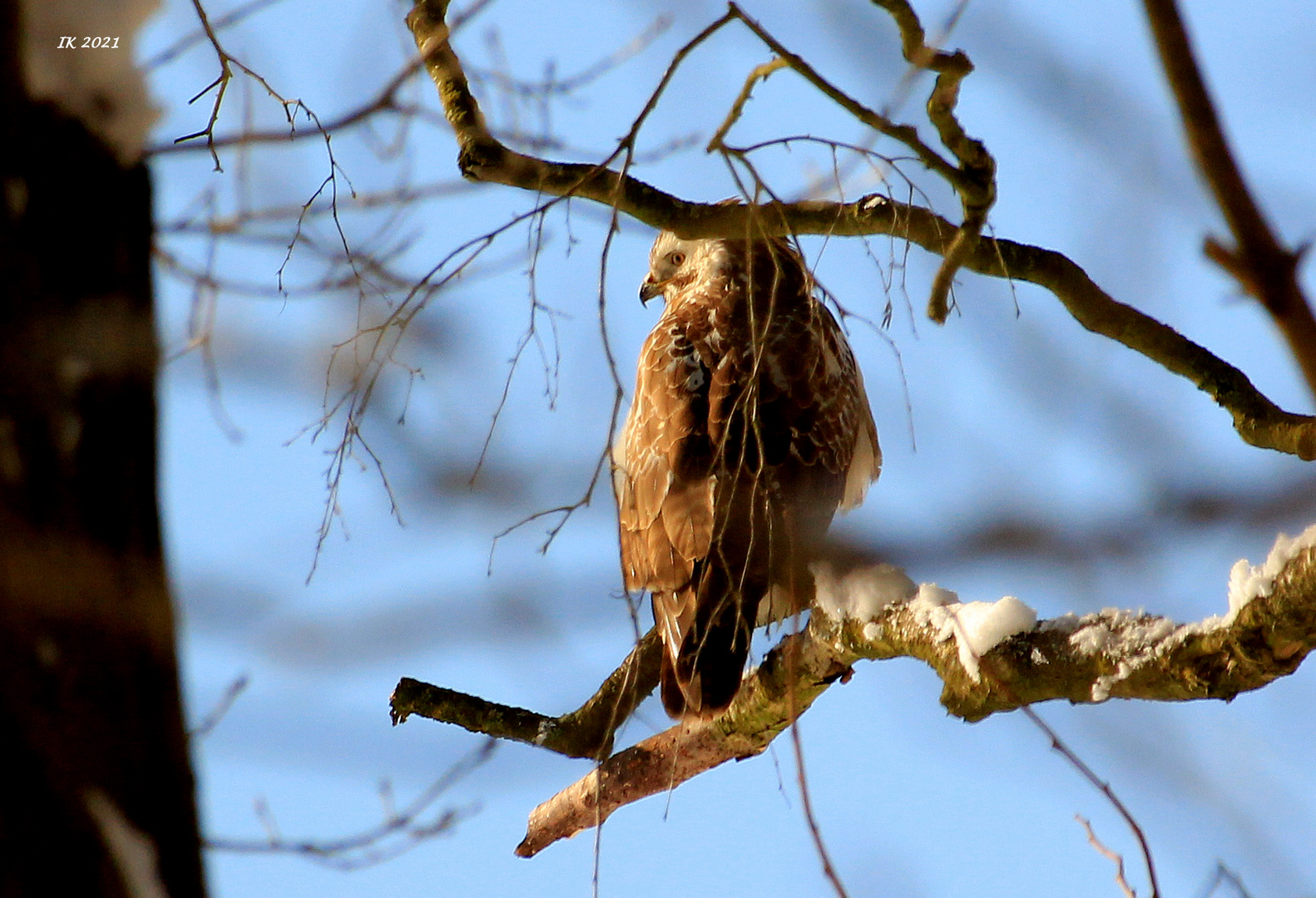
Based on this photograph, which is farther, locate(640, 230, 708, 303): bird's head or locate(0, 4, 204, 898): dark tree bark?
locate(640, 230, 708, 303): bird's head

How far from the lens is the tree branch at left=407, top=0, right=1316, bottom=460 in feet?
11.2

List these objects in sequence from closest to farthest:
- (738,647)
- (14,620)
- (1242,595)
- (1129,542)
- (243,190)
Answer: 1. (1129,542)
2. (14,620)
3. (243,190)
4. (1242,595)
5. (738,647)

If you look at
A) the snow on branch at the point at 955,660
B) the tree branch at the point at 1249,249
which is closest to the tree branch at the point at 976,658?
the snow on branch at the point at 955,660

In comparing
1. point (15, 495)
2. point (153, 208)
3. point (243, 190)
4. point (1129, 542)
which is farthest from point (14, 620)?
point (1129, 542)

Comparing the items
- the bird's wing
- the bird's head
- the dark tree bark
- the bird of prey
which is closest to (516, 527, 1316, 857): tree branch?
the bird of prey

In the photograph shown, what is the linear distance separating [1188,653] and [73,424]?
92.1 inches

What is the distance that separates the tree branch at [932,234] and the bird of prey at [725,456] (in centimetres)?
52

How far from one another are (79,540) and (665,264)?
5110 millimetres

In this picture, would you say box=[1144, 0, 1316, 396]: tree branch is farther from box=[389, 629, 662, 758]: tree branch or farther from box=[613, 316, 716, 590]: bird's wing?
box=[389, 629, 662, 758]: tree branch

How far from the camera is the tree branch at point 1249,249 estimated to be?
3.56 ft

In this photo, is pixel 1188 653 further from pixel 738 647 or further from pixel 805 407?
pixel 805 407

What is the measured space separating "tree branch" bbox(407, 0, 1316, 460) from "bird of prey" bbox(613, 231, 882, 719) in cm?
52

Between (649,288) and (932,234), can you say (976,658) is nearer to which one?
(932,234)

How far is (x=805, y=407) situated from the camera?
507 cm
